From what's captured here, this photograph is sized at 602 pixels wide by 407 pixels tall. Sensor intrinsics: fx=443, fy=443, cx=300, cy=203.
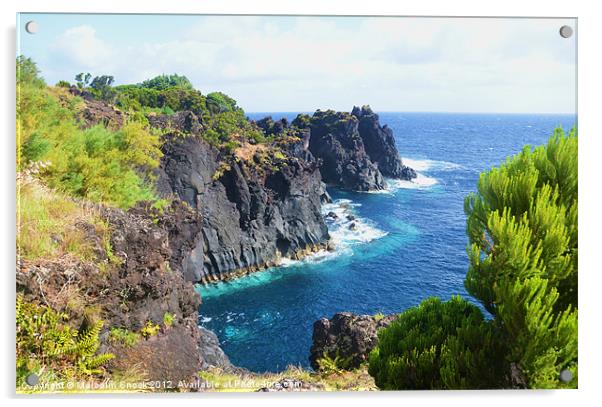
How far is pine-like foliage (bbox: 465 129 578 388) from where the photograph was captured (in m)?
4.97

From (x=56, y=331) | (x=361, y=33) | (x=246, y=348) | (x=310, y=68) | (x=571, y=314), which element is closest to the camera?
(x=571, y=314)

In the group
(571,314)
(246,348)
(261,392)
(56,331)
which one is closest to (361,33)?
(571,314)

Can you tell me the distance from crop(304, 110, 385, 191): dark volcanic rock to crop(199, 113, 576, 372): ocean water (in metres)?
1.02

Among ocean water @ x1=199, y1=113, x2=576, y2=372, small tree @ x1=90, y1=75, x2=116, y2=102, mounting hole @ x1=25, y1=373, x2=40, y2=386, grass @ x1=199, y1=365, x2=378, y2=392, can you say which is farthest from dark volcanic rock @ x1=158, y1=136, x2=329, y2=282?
mounting hole @ x1=25, y1=373, x2=40, y2=386

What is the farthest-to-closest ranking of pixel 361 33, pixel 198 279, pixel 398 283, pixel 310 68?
pixel 198 279
pixel 398 283
pixel 310 68
pixel 361 33

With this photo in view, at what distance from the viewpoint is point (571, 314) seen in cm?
509

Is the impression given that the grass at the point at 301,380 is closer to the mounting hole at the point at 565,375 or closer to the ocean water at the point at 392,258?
the ocean water at the point at 392,258

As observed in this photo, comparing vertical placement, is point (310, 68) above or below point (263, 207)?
above

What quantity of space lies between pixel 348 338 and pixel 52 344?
204 inches

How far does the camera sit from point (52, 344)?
18.5ft

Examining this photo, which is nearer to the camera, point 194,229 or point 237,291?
point 194,229

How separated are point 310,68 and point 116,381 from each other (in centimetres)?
565

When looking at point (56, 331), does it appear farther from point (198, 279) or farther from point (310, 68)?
point (198, 279)

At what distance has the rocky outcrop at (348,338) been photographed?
822 cm
